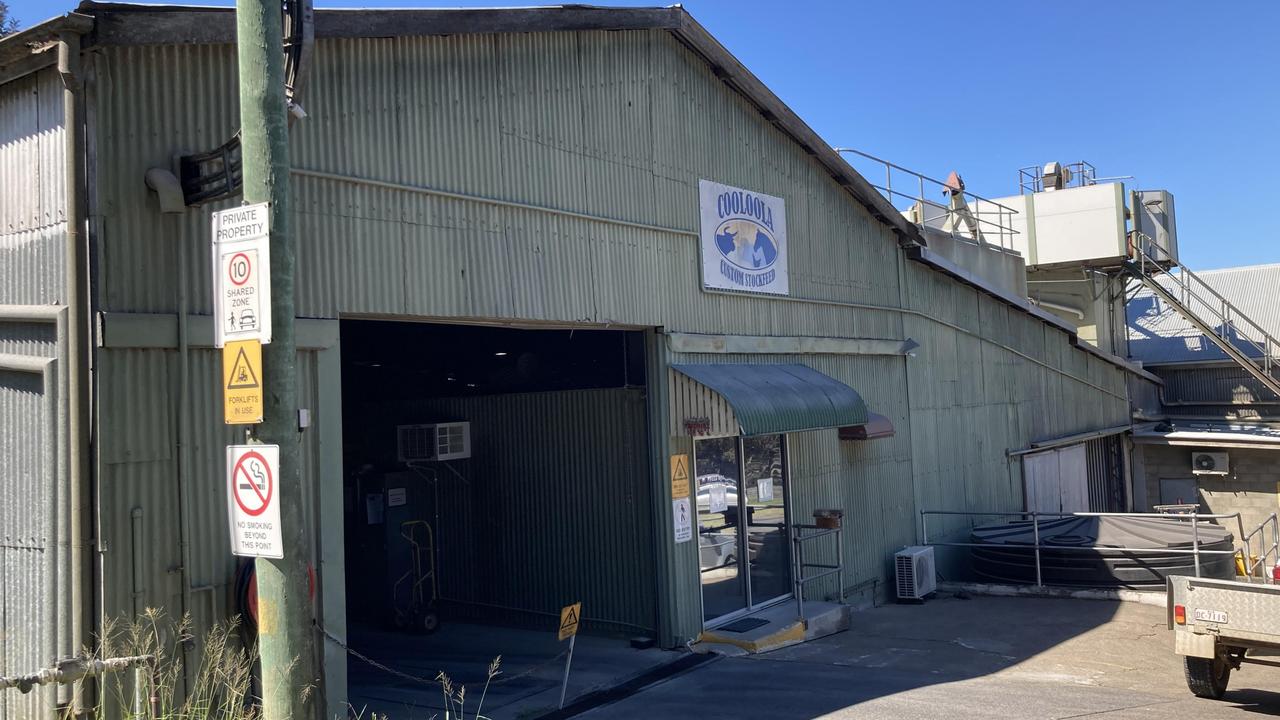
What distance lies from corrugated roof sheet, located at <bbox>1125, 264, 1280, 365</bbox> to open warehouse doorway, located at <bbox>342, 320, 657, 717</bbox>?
976 inches

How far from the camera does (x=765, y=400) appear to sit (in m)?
12.5

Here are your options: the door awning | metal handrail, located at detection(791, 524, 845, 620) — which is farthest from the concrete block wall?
the door awning

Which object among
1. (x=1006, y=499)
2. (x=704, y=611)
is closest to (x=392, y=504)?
(x=704, y=611)

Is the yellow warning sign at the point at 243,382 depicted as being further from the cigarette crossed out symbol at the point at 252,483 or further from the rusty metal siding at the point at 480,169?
the rusty metal siding at the point at 480,169

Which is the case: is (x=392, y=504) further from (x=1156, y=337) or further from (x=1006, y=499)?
(x=1156, y=337)

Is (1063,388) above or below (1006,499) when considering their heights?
above

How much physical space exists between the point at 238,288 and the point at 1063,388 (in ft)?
73.6

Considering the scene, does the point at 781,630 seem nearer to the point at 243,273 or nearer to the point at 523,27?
the point at 523,27

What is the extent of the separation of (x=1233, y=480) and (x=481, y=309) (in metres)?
26.9

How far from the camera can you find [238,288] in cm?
547

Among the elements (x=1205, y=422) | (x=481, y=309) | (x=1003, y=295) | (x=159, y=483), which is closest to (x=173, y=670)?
(x=159, y=483)

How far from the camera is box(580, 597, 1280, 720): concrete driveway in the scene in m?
9.64

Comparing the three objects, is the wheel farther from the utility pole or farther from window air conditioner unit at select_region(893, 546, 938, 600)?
the utility pole

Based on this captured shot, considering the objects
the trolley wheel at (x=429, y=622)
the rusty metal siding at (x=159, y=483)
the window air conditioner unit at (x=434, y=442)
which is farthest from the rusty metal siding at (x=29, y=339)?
the trolley wheel at (x=429, y=622)
